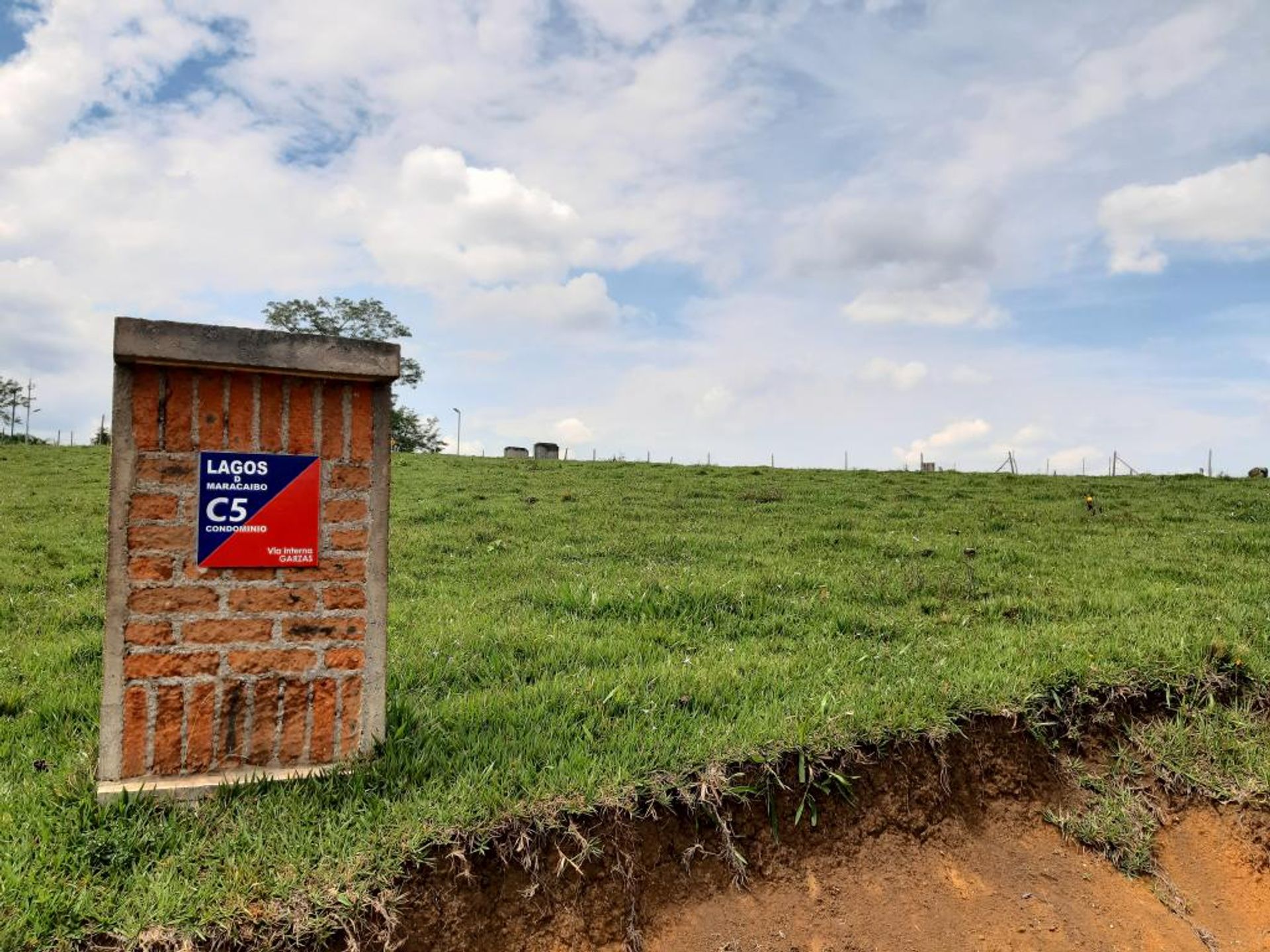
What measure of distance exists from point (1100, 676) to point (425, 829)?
445cm

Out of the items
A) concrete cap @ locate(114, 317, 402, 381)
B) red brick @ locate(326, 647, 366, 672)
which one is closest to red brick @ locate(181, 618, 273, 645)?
red brick @ locate(326, 647, 366, 672)

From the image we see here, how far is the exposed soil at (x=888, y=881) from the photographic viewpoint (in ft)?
12.1

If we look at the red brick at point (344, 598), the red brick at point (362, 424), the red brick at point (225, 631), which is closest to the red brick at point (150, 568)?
the red brick at point (225, 631)

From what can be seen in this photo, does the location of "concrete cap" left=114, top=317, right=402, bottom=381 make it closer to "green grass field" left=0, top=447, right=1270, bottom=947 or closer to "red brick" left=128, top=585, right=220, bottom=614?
"red brick" left=128, top=585, right=220, bottom=614

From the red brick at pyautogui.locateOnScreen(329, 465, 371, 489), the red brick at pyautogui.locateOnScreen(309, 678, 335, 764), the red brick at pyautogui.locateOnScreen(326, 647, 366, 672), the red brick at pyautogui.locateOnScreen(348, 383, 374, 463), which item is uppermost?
the red brick at pyautogui.locateOnScreen(348, 383, 374, 463)

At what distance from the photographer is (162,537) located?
372 centimetres

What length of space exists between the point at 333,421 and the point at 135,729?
5.41 feet

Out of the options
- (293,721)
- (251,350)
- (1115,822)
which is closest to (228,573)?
(293,721)

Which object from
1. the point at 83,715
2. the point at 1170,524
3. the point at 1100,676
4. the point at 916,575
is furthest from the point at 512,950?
the point at 1170,524

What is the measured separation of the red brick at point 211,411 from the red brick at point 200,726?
1126mm

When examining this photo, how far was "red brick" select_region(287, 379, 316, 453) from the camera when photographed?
388cm

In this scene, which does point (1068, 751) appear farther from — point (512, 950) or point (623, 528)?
point (623, 528)

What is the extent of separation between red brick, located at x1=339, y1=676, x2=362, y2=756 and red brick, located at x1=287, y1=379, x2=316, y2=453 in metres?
1.16

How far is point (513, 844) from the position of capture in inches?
146
